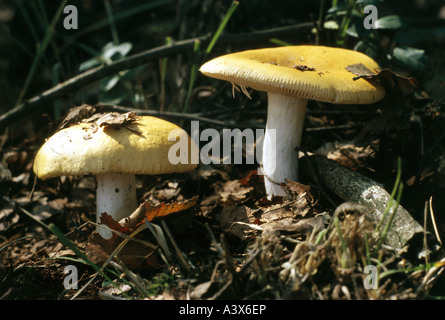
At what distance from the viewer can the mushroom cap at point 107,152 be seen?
7.10 ft

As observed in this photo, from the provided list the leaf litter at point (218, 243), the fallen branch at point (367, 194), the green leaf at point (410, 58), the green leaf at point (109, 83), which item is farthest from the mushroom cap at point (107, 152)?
the green leaf at point (410, 58)

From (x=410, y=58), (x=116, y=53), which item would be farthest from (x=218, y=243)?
(x=116, y=53)

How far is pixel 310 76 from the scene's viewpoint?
2189 mm

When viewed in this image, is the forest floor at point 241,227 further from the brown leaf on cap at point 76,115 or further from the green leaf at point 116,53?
the green leaf at point 116,53

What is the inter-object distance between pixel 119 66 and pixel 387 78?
2304 mm

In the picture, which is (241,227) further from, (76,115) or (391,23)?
(391,23)

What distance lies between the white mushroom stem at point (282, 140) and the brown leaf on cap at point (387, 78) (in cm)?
41

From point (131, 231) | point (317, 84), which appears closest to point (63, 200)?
point (131, 231)

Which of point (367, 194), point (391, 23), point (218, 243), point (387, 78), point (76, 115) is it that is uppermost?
point (391, 23)

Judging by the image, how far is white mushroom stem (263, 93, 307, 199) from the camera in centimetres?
270

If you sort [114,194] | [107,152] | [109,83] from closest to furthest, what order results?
[107,152], [114,194], [109,83]

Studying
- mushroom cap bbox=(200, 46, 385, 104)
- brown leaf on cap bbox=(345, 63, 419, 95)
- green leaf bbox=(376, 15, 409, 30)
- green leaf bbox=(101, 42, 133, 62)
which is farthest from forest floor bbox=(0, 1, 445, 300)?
green leaf bbox=(101, 42, 133, 62)

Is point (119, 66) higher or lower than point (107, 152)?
higher

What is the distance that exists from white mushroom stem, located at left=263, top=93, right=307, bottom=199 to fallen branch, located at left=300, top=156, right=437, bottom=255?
0.13 meters
